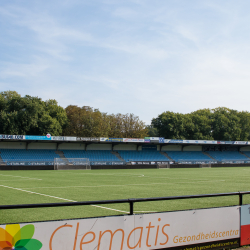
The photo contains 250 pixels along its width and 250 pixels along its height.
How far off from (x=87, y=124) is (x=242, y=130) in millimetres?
59742

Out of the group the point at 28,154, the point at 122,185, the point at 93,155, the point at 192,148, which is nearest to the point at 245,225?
the point at 122,185

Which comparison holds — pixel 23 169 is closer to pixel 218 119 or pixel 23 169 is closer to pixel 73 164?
pixel 73 164

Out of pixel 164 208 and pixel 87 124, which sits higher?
pixel 87 124

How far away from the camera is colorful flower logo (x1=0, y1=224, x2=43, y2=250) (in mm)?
3777

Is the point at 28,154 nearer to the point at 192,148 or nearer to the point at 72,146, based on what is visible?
the point at 72,146

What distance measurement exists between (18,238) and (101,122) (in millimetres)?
69989

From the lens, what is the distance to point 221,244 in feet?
18.5

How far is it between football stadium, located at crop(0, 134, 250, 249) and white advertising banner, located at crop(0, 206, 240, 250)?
16 mm

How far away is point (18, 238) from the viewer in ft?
12.7

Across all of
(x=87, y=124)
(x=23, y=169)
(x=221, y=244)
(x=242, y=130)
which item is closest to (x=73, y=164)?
(x=23, y=169)

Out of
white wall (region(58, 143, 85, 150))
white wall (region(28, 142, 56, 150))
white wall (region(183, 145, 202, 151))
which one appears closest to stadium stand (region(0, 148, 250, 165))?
white wall (region(58, 143, 85, 150))

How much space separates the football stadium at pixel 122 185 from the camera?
185 inches

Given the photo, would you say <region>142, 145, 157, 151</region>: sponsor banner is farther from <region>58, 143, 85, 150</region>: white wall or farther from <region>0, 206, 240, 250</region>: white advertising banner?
<region>0, 206, 240, 250</region>: white advertising banner

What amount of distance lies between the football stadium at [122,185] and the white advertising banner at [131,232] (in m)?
0.02
